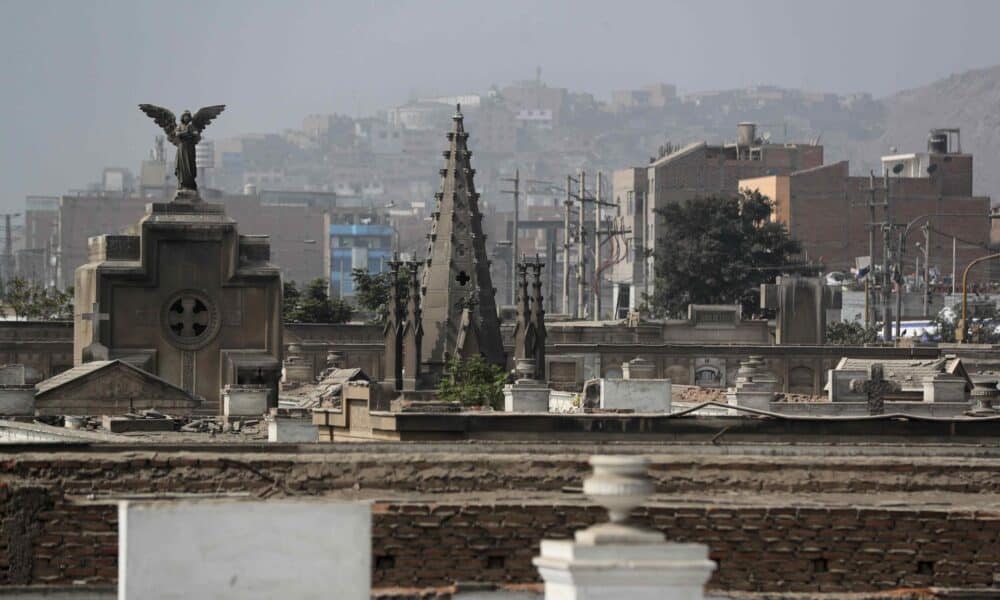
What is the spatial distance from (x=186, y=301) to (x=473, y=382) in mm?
6579

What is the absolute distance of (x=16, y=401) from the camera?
2092 inches

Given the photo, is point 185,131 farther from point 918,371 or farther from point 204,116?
point 918,371

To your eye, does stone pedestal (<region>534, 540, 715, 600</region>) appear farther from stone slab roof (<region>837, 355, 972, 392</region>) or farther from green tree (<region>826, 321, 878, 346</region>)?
green tree (<region>826, 321, 878, 346</region>)

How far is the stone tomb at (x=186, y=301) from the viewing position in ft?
219

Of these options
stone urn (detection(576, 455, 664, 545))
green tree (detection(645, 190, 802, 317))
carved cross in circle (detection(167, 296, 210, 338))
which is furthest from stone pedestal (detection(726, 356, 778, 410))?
green tree (detection(645, 190, 802, 317))

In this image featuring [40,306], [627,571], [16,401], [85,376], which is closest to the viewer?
[627,571]

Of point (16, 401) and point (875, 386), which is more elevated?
point (875, 386)

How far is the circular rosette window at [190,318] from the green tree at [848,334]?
64676 mm

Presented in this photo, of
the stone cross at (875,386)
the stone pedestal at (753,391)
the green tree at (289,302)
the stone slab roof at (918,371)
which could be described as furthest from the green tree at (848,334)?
the stone cross at (875,386)

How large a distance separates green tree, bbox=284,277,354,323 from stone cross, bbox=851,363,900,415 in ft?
170

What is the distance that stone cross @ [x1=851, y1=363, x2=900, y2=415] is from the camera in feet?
205

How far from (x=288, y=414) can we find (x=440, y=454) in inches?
793

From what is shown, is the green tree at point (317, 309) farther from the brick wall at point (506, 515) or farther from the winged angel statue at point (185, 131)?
the brick wall at point (506, 515)

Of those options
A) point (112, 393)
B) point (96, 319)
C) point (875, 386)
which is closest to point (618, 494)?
point (112, 393)
